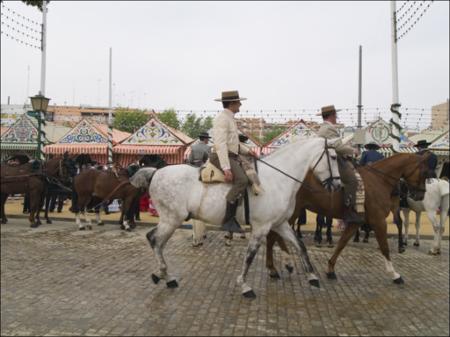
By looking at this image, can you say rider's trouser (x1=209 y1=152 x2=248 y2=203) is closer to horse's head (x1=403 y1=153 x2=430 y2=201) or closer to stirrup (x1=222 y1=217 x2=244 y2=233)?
stirrup (x1=222 y1=217 x2=244 y2=233)

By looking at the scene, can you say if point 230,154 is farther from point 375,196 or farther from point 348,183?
point 375,196

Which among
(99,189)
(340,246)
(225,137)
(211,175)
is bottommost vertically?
(340,246)

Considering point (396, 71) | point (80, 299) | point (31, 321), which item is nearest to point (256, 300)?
point (80, 299)

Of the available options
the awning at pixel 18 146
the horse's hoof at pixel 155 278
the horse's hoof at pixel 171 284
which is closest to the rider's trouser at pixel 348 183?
the horse's hoof at pixel 171 284

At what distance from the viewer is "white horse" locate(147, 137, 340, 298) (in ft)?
19.0

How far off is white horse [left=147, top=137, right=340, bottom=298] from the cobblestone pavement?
51 cm

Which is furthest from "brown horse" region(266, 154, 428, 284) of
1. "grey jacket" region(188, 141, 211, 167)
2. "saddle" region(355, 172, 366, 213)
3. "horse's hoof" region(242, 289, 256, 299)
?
"grey jacket" region(188, 141, 211, 167)

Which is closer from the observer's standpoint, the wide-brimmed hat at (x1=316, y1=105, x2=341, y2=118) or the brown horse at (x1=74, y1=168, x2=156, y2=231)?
the wide-brimmed hat at (x1=316, y1=105, x2=341, y2=118)

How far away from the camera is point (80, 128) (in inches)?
722

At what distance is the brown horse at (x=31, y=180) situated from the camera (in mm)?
11680

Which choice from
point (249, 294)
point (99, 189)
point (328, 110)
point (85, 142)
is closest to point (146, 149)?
point (85, 142)

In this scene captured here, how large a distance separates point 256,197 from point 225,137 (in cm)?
97

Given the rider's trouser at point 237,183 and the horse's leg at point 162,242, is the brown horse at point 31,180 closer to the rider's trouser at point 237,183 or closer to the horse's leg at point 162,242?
the horse's leg at point 162,242

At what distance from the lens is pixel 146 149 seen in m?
17.0
